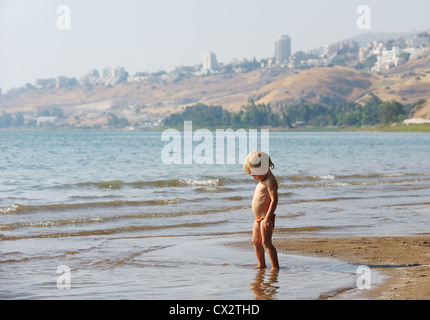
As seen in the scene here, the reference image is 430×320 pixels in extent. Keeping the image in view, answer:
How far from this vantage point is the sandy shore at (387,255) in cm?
740

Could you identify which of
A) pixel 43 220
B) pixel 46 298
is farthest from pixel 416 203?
pixel 46 298

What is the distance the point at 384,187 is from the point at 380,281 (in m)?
17.2

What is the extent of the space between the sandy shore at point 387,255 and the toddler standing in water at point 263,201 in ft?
5.12

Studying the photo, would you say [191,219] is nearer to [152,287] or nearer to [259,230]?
[259,230]

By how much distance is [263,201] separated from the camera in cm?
897

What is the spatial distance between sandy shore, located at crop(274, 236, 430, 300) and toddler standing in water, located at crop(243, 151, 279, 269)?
1559mm

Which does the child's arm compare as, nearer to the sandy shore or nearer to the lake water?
the lake water

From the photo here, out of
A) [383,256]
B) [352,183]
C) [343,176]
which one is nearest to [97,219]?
[383,256]

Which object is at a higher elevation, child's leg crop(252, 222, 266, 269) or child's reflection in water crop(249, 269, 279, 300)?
child's leg crop(252, 222, 266, 269)

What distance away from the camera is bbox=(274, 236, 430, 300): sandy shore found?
24.3 ft

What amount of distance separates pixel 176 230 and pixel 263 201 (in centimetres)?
529

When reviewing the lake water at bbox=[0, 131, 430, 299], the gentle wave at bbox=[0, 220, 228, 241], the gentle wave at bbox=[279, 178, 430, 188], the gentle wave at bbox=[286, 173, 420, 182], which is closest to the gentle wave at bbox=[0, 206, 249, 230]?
the lake water at bbox=[0, 131, 430, 299]

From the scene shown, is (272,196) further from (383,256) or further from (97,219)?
(97,219)

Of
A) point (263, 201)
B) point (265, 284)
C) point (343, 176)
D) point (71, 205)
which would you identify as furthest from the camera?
point (343, 176)
